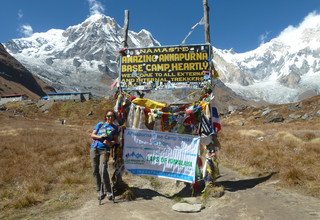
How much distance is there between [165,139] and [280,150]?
790cm

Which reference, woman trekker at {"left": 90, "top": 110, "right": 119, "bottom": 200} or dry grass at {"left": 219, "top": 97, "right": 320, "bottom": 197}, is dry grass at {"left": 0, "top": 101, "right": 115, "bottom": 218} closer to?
woman trekker at {"left": 90, "top": 110, "right": 119, "bottom": 200}

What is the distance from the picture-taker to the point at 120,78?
15.8 meters

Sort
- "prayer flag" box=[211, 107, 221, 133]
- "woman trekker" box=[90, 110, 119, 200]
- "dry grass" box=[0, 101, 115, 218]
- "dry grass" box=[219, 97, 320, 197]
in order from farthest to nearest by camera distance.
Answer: "prayer flag" box=[211, 107, 221, 133] < "dry grass" box=[219, 97, 320, 197] < "dry grass" box=[0, 101, 115, 218] < "woman trekker" box=[90, 110, 119, 200]

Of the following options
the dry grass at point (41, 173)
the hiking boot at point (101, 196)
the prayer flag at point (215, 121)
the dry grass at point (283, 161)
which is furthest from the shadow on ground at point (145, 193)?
the dry grass at point (283, 161)

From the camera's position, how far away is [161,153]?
1443cm

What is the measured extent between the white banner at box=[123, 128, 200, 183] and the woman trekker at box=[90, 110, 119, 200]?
1.14 metres

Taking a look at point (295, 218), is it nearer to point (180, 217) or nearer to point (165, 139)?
point (180, 217)

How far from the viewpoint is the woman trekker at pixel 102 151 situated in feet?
43.5

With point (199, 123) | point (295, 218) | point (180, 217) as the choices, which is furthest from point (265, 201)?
point (199, 123)

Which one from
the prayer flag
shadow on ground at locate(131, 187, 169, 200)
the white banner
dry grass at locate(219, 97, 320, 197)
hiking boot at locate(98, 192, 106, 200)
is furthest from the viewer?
the prayer flag

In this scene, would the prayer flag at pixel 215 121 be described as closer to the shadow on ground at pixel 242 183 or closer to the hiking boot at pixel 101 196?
the shadow on ground at pixel 242 183

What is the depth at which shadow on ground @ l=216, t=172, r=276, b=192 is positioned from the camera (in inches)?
561

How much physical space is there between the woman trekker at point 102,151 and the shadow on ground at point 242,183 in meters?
4.09

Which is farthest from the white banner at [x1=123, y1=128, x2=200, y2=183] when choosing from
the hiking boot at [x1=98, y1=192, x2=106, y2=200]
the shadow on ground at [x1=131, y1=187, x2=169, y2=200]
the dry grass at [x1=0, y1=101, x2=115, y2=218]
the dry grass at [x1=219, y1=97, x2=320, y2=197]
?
the dry grass at [x1=219, y1=97, x2=320, y2=197]
